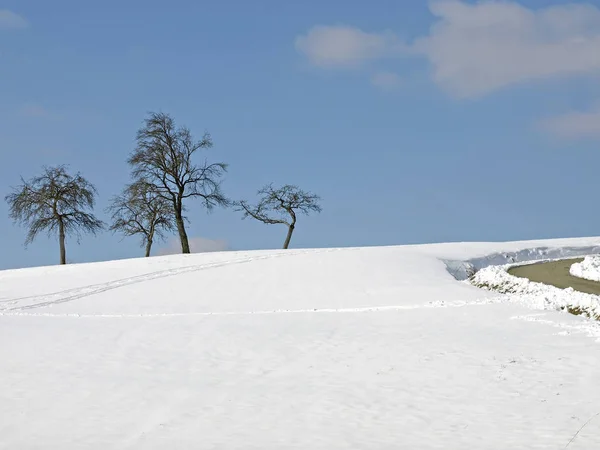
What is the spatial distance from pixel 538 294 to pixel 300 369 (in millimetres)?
10772

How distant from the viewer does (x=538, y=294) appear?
75.1ft

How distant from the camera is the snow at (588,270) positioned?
28.2m

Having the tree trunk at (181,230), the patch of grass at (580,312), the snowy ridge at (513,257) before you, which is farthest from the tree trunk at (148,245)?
the patch of grass at (580,312)

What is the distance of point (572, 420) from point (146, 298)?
1931cm

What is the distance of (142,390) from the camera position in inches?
547

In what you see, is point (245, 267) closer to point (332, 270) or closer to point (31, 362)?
point (332, 270)

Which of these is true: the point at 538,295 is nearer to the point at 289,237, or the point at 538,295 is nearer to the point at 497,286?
the point at 497,286

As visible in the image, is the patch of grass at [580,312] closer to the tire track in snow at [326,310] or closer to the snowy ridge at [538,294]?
the snowy ridge at [538,294]

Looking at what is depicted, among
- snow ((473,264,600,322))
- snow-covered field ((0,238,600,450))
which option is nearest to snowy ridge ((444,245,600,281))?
snow-covered field ((0,238,600,450))

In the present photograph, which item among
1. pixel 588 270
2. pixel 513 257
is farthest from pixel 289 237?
pixel 588 270

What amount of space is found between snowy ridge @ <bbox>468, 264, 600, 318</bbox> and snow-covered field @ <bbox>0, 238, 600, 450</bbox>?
0.35m

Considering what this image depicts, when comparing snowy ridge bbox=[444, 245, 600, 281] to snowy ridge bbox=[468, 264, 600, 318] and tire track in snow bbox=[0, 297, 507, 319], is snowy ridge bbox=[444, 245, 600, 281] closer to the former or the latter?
snowy ridge bbox=[468, 264, 600, 318]

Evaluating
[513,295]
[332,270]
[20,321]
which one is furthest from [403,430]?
[332,270]

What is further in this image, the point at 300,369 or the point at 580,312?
the point at 580,312
